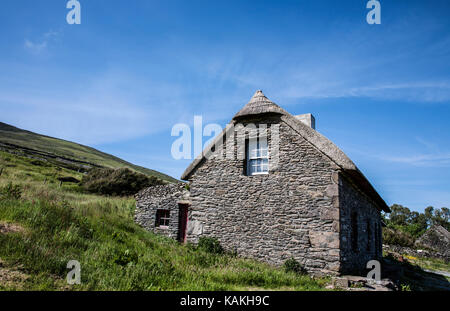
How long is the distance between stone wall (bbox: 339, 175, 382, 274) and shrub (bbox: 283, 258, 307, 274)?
3.85ft

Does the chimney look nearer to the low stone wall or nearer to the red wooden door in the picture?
the red wooden door

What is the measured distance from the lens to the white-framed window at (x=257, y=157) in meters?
10.1

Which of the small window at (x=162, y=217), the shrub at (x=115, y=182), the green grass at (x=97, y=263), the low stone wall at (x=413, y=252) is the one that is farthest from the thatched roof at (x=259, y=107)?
the low stone wall at (x=413, y=252)

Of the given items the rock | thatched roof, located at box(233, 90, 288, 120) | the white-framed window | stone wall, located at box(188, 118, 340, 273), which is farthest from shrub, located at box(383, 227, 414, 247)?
thatched roof, located at box(233, 90, 288, 120)

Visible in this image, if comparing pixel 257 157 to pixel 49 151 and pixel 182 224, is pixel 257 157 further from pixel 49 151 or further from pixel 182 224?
pixel 49 151

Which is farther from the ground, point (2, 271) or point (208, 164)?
point (208, 164)

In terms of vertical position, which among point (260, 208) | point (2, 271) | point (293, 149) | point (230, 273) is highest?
point (293, 149)

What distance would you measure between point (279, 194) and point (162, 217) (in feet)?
22.5

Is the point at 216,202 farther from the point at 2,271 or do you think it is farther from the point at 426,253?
the point at 426,253

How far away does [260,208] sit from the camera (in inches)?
379

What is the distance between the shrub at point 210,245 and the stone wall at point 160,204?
322 centimetres

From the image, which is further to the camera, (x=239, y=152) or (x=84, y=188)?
(x=84, y=188)
